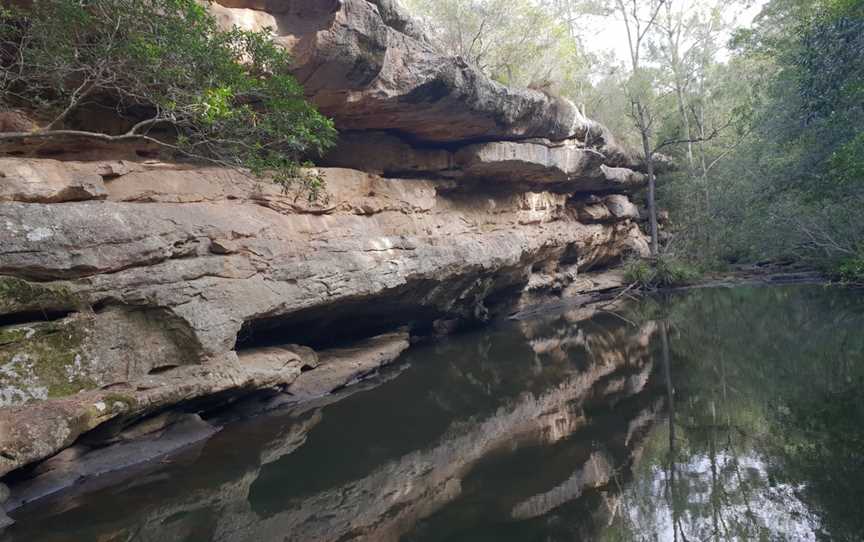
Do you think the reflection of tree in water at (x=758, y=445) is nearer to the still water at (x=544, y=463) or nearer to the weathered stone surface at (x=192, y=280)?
the still water at (x=544, y=463)

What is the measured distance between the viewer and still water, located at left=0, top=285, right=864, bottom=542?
4.91m

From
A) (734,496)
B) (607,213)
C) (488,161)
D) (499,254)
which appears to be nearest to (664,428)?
(734,496)

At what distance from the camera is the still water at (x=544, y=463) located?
193 inches

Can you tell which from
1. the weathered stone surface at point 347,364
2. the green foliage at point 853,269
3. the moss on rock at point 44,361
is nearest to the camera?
the moss on rock at point 44,361

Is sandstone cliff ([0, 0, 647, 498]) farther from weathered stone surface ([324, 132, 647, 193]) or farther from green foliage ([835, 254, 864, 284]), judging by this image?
green foliage ([835, 254, 864, 284])

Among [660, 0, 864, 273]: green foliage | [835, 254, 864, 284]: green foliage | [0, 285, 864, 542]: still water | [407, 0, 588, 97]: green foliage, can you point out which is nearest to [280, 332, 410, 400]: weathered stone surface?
[0, 285, 864, 542]: still water

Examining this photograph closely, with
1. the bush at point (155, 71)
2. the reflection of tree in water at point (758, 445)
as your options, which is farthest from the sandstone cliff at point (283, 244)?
the reflection of tree in water at point (758, 445)

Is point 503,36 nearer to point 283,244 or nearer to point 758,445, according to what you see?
point 283,244

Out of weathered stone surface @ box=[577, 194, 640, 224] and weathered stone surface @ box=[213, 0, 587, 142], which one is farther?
weathered stone surface @ box=[577, 194, 640, 224]

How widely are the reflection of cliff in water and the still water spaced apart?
0.09ft

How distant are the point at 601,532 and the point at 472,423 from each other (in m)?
3.52

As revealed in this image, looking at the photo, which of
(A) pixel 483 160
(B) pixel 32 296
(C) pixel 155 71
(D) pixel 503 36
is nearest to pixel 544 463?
(B) pixel 32 296

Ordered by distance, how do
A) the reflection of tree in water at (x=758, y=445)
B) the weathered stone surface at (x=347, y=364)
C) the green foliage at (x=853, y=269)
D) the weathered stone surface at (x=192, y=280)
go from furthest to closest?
1. the green foliage at (x=853, y=269)
2. the weathered stone surface at (x=347, y=364)
3. the weathered stone surface at (x=192, y=280)
4. the reflection of tree in water at (x=758, y=445)

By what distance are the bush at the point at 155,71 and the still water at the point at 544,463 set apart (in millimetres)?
4949
